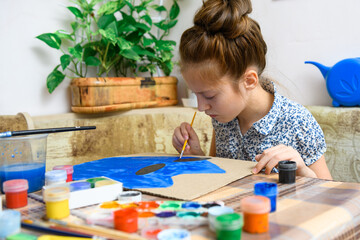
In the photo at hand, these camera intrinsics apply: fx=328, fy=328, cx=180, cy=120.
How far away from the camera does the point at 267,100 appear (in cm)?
114

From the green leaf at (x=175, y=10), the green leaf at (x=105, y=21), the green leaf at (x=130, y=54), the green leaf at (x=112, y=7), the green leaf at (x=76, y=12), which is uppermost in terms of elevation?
the green leaf at (x=175, y=10)

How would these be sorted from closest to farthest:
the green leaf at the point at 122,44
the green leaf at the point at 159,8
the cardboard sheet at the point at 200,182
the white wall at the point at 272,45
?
1. the cardboard sheet at the point at 200,182
2. the white wall at the point at 272,45
3. the green leaf at the point at 122,44
4. the green leaf at the point at 159,8

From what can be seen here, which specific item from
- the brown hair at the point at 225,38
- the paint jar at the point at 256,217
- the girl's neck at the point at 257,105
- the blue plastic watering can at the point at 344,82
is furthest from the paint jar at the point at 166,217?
the blue plastic watering can at the point at 344,82

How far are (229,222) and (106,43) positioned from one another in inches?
59.4

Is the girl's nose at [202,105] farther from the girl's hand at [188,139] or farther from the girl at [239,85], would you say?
the girl's hand at [188,139]

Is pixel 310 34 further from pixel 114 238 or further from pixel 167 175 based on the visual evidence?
pixel 114 238

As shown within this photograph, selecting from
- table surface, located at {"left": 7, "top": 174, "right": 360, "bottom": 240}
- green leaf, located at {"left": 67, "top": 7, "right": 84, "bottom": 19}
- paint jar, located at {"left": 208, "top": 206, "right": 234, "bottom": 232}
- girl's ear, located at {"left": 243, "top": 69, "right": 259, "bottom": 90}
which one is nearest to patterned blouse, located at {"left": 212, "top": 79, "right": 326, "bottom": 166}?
girl's ear, located at {"left": 243, "top": 69, "right": 259, "bottom": 90}

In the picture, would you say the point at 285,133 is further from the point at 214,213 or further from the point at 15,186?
the point at 15,186

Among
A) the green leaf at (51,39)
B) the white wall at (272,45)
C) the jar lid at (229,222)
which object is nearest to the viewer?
the jar lid at (229,222)

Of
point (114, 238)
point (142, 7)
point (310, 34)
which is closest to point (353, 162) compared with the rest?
point (310, 34)

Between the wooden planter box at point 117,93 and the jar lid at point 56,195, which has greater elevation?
the wooden planter box at point 117,93

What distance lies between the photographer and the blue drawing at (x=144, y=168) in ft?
2.43

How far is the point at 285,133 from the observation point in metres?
1.07

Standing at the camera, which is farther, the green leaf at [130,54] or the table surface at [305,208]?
the green leaf at [130,54]
